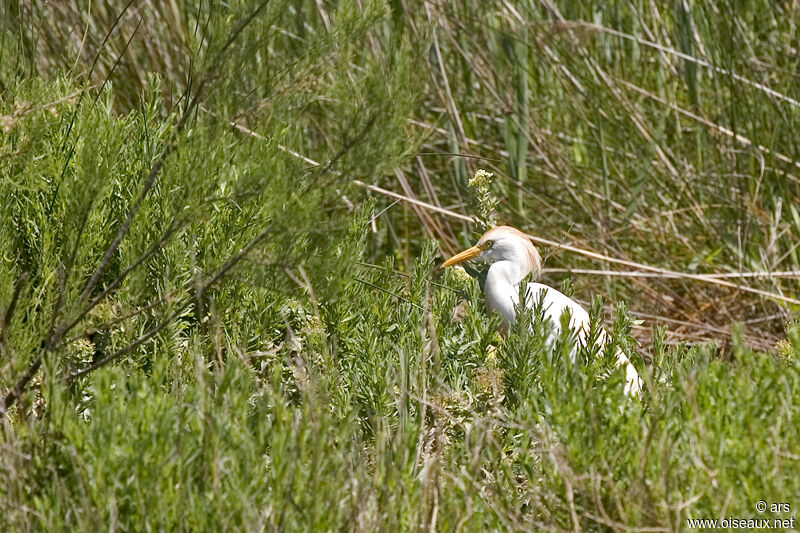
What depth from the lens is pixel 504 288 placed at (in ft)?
10.6

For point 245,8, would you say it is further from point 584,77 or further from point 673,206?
point 673,206

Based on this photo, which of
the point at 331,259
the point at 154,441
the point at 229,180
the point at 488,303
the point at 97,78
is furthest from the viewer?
the point at 97,78

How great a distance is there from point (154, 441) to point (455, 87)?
2848 millimetres

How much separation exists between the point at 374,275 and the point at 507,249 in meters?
0.44

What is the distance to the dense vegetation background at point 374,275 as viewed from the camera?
1979 mm

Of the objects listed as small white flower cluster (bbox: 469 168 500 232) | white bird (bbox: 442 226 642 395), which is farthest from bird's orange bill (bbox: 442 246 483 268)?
small white flower cluster (bbox: 469 168 500 232)

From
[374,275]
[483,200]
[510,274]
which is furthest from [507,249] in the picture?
[374,275]

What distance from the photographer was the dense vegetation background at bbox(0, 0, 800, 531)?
1.98m

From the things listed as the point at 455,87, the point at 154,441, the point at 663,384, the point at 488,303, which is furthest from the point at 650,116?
the point at 154,441

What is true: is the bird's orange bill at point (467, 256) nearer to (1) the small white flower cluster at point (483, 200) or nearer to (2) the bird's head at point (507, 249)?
(2) the bird's head at point (507, 249)

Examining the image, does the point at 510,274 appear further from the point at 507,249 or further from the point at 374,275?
the point at 374,275

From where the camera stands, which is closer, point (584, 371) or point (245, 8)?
point (245, 8)

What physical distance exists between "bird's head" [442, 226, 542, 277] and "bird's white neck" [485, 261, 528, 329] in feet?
0.08

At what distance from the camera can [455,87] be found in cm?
445
